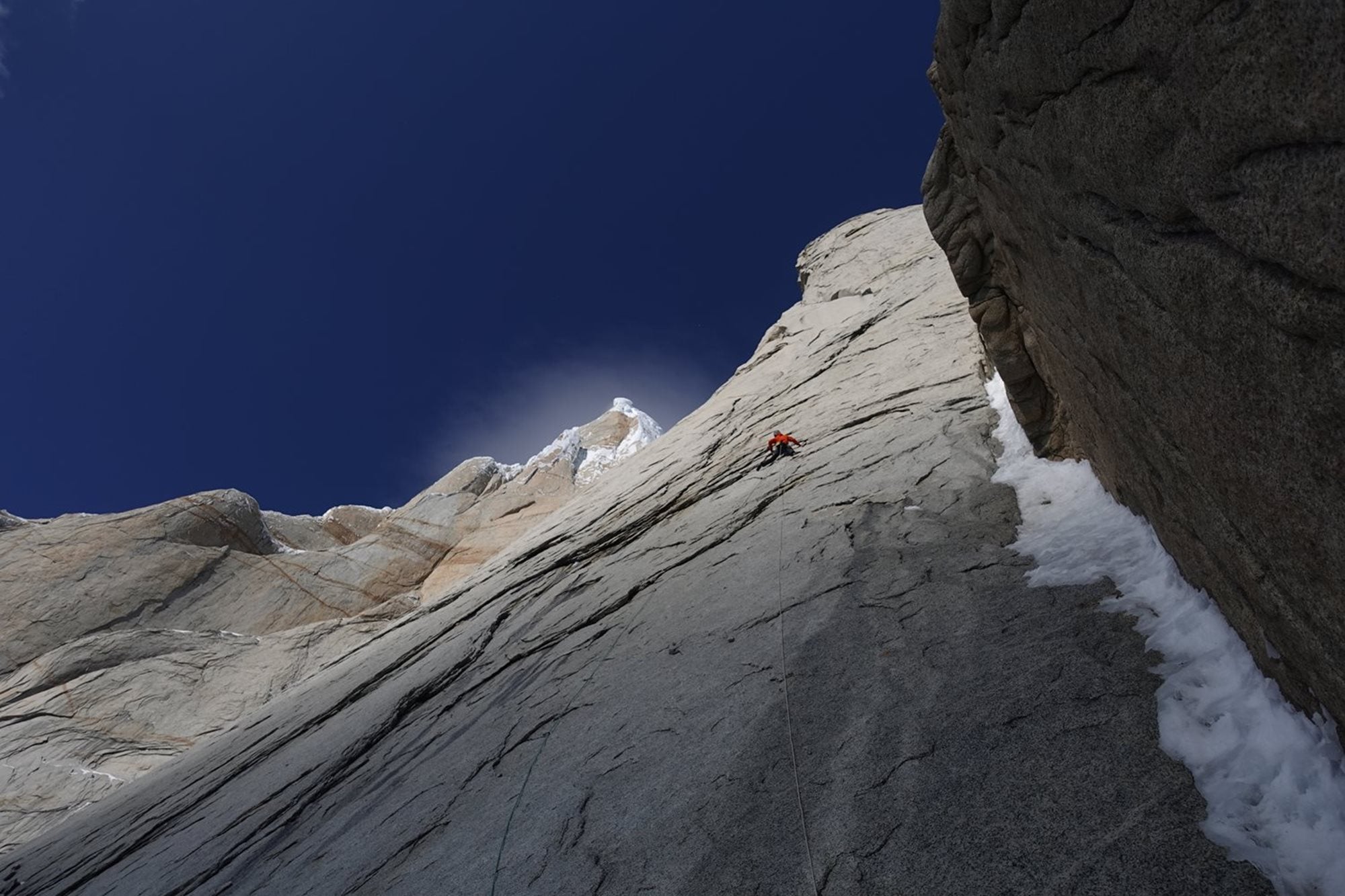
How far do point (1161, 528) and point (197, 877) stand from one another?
8989mm

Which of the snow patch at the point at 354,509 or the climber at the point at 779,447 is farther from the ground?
the snow patch at the point at 354,509

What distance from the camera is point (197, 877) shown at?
691cm

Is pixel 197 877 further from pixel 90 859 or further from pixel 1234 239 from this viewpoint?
pixel 1234 239

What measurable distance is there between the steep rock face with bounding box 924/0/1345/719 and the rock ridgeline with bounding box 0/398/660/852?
18515 mm

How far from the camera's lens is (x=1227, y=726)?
3.37 m

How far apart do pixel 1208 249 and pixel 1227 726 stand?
2.31 m

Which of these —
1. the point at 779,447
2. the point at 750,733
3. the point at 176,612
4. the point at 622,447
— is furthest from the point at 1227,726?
the point at 622,447

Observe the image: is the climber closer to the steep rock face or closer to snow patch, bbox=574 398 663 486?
the steep rock face

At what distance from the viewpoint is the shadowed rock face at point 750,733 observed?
3.43 metres

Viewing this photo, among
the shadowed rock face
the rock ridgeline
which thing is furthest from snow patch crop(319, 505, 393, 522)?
the shadowed rock face

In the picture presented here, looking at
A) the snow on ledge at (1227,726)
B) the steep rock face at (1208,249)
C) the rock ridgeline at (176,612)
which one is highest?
the rock ridgeline at (176,612)

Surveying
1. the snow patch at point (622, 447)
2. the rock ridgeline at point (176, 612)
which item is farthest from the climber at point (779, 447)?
the snow patch at point (622, 447)

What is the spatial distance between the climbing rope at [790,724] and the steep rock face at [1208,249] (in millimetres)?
2362

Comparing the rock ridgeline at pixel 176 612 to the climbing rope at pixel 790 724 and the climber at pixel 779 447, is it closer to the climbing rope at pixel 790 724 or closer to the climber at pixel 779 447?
the climber at pixel 779 447
